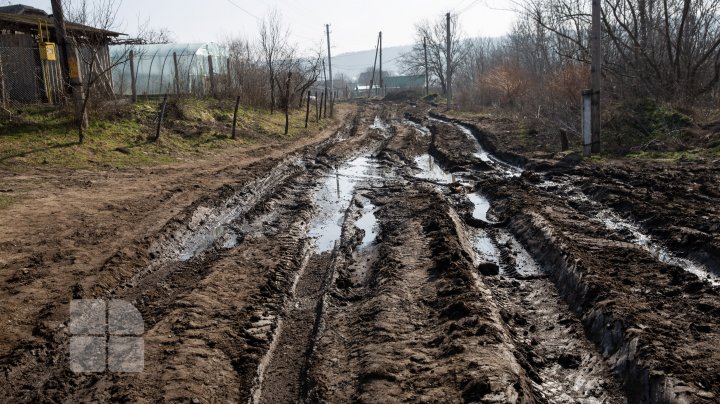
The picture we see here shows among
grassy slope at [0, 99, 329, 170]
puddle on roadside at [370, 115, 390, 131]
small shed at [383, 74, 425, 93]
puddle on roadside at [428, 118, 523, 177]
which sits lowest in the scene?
puddle on roadside at [428, 118, 523, 177]

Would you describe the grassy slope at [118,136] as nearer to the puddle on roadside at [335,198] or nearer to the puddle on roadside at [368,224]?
the puddle on roadside at [335,198]

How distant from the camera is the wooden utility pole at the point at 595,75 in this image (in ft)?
54.4

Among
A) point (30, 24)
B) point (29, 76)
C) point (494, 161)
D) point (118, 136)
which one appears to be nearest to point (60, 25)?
point (118, 136)

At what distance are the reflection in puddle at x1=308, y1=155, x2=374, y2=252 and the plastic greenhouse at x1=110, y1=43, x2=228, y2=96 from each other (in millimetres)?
12519

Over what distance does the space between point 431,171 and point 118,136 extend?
8917 mm

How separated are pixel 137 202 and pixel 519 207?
22.1 ft

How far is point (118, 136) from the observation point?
58.3 feet

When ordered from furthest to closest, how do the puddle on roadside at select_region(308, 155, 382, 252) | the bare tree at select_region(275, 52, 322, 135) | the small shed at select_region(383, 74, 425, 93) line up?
the small shed at select_region(383, 74, 425, 93), the bare tree at select_region(275, 52, 322, 135), the puddle on roadside at select_region(308, 155, 382, 252)

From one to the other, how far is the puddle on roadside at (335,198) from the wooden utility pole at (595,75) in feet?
20.0

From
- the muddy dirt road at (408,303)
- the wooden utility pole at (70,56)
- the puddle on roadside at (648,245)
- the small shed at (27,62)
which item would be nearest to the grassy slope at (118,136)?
the wooden utility pole at (70,56)

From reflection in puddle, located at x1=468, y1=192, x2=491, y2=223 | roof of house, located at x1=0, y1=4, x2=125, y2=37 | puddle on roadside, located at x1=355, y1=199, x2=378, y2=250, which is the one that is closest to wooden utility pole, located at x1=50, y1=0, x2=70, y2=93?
roof of house, located at x1=0, y1=4, x2=125, y2=37

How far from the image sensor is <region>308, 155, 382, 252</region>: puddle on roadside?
9.67 metres

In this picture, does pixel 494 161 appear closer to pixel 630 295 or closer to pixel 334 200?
pixel 334 200

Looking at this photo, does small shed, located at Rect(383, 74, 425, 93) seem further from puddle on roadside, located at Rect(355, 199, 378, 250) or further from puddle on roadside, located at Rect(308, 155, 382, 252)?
puddle on roadside, located at Rect(355, 199, 378, 250)
